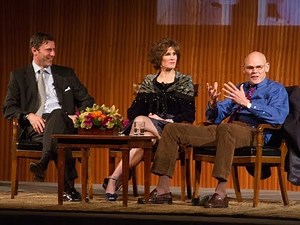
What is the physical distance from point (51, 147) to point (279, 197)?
2156 mm

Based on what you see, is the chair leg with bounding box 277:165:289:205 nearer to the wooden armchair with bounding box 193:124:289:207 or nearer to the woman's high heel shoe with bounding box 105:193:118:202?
the wooden armchair with bounding box 193:124:289:207

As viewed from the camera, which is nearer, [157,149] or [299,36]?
[157,149]

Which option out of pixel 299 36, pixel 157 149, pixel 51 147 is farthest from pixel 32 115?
pixel 299 36

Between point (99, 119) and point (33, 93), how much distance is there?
0.94 metres

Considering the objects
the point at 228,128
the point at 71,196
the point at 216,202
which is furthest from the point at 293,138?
the point at 71,196

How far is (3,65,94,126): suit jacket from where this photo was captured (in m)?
6.82

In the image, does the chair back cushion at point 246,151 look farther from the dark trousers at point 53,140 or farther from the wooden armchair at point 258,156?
the dark trousers at point 53,140

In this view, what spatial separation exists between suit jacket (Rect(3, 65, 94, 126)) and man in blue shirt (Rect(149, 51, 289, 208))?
3.14 ft

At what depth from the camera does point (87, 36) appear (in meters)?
8.77

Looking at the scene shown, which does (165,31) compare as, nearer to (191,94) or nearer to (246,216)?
(191,94)

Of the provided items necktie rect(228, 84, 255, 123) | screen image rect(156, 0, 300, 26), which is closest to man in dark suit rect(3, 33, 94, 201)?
necktie rect(228, 84, 255, 123)

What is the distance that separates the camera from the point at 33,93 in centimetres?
684

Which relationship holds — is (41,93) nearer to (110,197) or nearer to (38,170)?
(38,170)

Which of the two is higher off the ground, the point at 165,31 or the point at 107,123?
the point at 165,31
